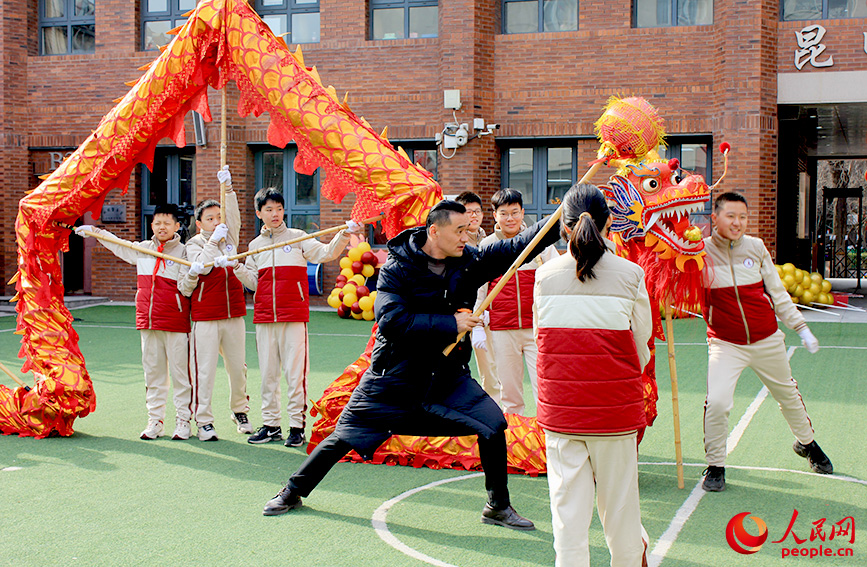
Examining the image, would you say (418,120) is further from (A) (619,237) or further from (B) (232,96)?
(A) (619,237)

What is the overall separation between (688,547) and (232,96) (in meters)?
14.7

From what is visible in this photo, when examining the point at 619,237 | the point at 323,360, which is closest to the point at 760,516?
the point at 619,237

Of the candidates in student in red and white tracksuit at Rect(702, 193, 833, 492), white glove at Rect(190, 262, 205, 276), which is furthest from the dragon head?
white glove at Rect(190, 262, 205, 276)

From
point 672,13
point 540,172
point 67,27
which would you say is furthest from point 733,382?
point 67,27

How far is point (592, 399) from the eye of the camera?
119 inches

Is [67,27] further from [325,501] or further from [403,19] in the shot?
[325,501]

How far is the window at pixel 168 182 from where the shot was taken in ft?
56.1

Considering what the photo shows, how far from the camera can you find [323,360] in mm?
9938

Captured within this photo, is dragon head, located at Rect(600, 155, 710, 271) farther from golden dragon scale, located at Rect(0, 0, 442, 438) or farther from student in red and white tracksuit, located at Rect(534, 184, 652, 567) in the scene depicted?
student in red and white tracksuit, located at Rect(534, 184, 652, 567)

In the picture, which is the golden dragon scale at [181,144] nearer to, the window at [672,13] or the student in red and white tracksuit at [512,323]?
the student in red and white tracksuit at [512,323]

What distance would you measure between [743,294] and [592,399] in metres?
2.23

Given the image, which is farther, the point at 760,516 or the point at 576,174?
the point at 576,174

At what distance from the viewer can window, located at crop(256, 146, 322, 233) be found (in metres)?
16.6

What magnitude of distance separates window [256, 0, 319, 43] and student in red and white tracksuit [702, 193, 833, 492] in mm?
12979
